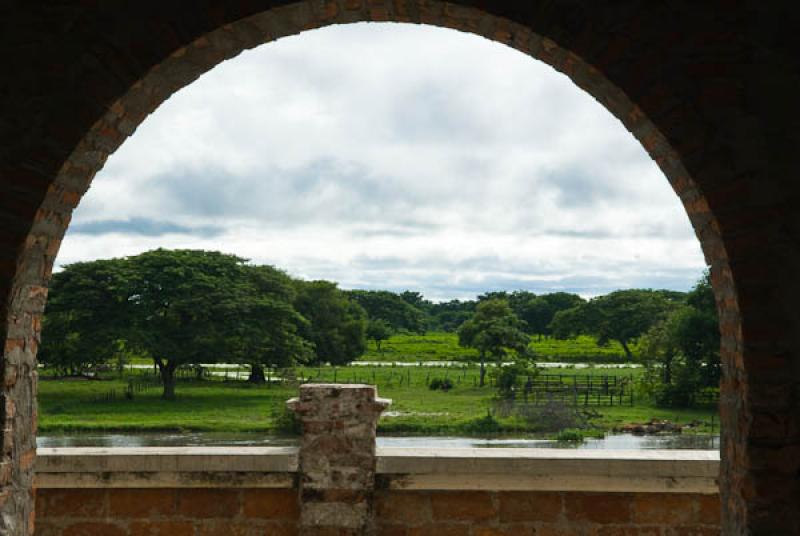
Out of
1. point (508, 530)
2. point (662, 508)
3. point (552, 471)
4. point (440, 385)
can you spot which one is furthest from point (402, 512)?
point (440, 385)

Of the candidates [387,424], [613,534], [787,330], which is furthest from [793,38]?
[387,424]

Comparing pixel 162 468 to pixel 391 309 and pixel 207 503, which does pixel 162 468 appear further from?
pixel 391 309

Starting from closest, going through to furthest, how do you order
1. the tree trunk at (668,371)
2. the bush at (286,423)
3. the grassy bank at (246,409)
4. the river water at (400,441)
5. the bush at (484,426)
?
the river water at (400,441), the bush at (484,426), the bush at (286,423), the grassy bank at (246,409), the tree trunk at (668,371)

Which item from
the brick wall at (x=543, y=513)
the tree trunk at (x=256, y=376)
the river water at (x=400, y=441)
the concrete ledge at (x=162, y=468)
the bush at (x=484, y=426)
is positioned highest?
the concrete ledge at (x=162, y=468)

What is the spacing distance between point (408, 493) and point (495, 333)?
1497 inches

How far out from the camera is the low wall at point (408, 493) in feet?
14.2

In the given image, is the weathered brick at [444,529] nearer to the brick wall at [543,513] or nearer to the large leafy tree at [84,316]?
the brick wall at [543,513]

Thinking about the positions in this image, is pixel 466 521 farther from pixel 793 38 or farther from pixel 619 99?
pixel 793 38

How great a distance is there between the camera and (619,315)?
182 ft

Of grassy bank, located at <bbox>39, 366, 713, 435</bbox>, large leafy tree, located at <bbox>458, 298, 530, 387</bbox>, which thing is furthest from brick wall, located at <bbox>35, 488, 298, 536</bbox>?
large leafy tree, located at <bbox>458, 298, 530, 387</bbox>

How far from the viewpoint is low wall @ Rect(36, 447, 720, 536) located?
433 cm

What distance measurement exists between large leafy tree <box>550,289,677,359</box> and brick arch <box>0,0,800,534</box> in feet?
165

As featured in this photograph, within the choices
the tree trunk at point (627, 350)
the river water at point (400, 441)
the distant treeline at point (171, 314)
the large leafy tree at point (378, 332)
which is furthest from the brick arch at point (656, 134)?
the large leafy tree at point (378, 332)

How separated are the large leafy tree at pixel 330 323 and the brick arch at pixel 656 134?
41.6 meters
